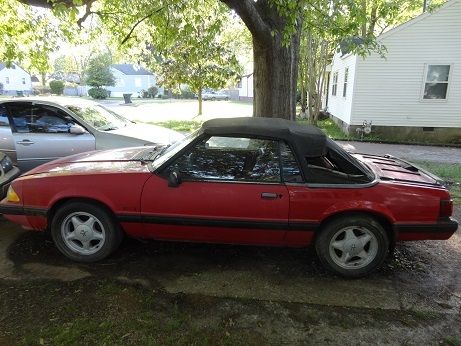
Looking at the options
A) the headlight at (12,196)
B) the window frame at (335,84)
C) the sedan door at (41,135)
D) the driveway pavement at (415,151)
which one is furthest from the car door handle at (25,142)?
the window frame at (335,84)

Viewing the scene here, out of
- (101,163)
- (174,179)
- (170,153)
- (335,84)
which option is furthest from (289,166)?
(335,84)

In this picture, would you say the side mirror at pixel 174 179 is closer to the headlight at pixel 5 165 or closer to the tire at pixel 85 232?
the tire at pixel 85 232

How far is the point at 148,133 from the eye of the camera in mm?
6602

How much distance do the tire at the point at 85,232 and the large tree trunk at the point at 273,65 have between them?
3.78 meters

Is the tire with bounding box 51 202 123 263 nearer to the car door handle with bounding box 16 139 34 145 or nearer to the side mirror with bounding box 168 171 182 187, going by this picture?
the side mirror with bounding box 168 171 182 187

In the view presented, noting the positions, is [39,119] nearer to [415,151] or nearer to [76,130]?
[76,130]

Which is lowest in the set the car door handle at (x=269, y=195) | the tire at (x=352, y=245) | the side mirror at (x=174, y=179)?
the tire at (x=352, y=245)

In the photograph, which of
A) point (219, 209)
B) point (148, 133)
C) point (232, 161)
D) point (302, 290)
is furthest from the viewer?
point (148, 133)

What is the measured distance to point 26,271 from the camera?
3648 millimetres

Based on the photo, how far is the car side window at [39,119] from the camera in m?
6.06

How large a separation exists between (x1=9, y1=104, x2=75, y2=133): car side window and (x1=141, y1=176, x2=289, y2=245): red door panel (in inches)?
128

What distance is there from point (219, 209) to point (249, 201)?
0.95 ft

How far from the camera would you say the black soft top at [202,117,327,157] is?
3.58 metres

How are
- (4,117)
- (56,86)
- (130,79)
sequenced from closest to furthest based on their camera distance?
(4,117) → (56,86) → (130,79)
